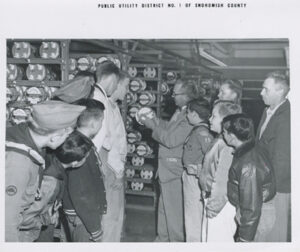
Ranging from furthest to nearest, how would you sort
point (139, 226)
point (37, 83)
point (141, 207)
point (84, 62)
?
1. point (141, 207)
2. point (139, 226)
3. point (84, 62)
4. point (37, 83)

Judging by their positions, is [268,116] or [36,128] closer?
[36,128]

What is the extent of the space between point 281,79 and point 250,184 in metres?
0.53

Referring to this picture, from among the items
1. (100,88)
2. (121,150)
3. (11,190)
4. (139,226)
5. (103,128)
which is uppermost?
(100,88)

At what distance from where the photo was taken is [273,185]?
1.74 m

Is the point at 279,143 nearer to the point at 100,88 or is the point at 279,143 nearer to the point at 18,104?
the point at 100,88

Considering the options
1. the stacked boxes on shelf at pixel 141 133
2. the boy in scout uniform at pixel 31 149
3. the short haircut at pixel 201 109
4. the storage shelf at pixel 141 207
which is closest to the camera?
the boy in scout uniform at pixel 31 149

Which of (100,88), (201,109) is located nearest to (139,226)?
(201,109)

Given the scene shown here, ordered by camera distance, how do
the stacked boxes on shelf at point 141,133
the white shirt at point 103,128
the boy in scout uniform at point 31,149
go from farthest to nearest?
the stacked boxes on shelf at point 141,133 → the white shirt at point 103,128 → the boy in scout uniform at point 31,149

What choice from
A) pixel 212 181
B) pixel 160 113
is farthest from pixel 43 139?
pixel 160 113

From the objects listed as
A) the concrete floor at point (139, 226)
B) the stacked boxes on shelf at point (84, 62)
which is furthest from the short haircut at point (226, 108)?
the concrete floor at point (139, 226)

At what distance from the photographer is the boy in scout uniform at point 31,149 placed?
1.49 m

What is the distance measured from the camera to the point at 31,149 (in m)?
1.49

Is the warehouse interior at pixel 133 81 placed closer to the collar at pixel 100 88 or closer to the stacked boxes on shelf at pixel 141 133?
the stacked boxes on shelf at pixel 141 133
